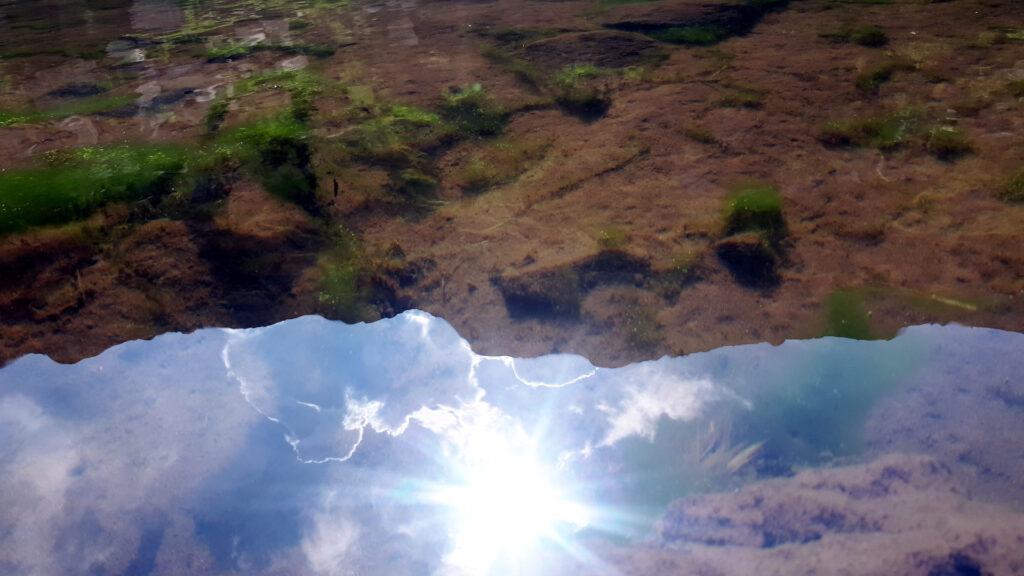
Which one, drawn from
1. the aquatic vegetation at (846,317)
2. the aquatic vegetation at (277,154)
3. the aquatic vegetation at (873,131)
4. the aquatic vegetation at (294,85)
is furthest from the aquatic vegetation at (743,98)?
the aquatic vegetation at (294,85)

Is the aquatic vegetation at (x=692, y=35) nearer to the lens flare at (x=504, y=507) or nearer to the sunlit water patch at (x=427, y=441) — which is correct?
the sunlit water patch at (x=427, y=441)

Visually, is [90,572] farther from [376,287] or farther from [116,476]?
[376,287]

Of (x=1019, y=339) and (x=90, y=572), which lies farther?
(x=1019, y=339)

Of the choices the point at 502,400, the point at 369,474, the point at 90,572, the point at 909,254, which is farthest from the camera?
the point at 909,254

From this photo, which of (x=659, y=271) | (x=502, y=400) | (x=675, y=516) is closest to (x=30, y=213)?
(x=502, y=400)

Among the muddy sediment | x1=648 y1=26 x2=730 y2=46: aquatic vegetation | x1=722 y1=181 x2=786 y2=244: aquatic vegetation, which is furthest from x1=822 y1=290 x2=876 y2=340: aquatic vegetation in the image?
x1=648 y1=26 x2=730 y2=46: aquatic vegetation
